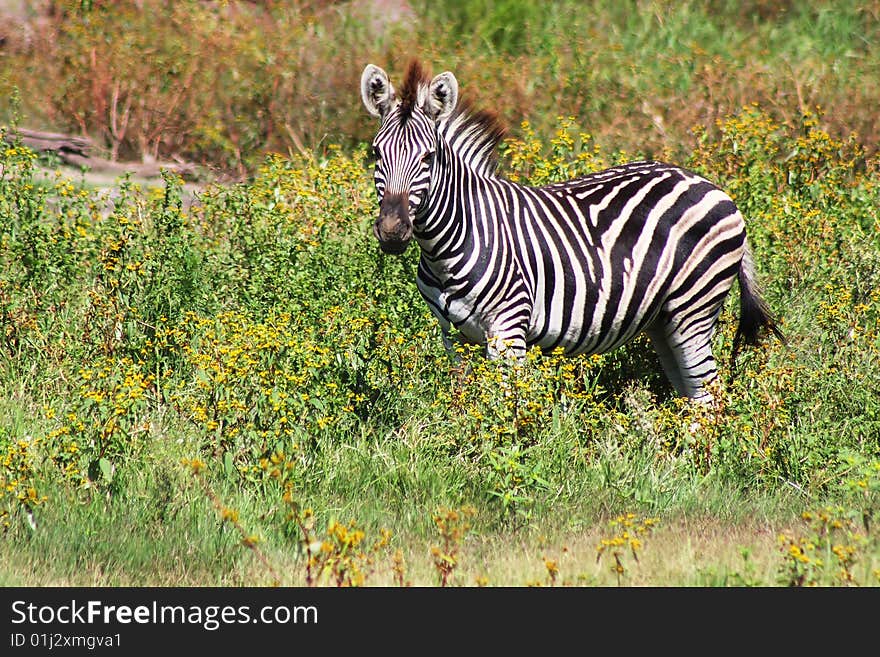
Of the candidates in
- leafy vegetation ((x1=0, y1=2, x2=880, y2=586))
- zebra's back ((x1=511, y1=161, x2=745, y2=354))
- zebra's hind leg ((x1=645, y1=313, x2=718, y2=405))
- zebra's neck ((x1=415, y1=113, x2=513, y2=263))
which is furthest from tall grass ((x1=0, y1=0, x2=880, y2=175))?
zebra's neck ((x1=415, y1=113, x2=513, y2=263))

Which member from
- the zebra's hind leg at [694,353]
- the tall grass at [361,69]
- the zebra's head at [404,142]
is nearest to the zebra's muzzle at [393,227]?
the zebra's head at [404,142]

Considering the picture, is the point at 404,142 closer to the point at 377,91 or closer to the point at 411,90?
the point at 411,90

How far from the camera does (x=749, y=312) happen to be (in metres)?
7.58

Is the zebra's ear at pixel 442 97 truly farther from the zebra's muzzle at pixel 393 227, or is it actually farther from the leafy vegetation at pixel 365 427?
the leafy vegetation at pixel 365 427

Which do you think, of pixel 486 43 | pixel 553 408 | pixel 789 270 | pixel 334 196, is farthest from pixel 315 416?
pixel 486 43

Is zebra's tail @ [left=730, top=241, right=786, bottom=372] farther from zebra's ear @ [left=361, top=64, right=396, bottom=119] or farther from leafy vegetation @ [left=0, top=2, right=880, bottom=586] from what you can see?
zebra's ear @ [left=361, top=64, right=396, bottom=119]

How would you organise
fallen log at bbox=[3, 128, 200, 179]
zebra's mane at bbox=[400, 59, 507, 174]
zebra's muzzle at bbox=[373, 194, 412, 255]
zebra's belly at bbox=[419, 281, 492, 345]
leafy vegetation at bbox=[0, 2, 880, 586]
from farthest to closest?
fallen log at bbox=[3, 128, 200, 179], zebra's mane at bbox=[400, 59, 507, 174], zebra's belly at bbox=[419, 281, 492, 345], zebra's muzzle at bbox=[373, 194, 412, 255], leafy vegetation at bbox=[0, 2, 880, 586]

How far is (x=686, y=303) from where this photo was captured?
735 cm

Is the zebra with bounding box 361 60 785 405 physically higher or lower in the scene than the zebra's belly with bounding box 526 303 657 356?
higher

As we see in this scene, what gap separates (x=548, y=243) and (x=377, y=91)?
1377 millimetres

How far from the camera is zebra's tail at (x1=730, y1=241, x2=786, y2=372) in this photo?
7562 mm

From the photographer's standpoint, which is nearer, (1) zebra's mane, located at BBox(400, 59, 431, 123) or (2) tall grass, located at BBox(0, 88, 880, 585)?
(2) tall grass, located at BBox(0, 88, 880, 585)

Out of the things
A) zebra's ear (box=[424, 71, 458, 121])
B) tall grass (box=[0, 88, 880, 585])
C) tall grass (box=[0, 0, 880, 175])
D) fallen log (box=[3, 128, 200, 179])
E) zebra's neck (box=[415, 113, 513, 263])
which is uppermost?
tall grass (box=[0, 0, 880, 175])

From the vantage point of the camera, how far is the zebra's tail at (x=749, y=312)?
756 centimetres
